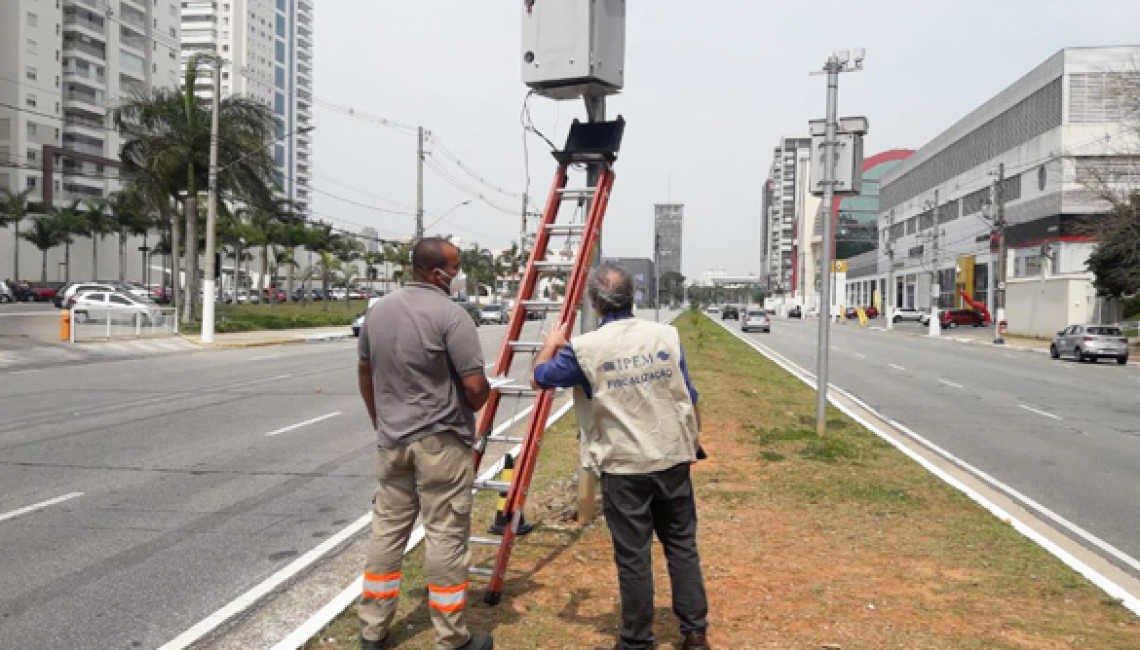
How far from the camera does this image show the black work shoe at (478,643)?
13.4 feet

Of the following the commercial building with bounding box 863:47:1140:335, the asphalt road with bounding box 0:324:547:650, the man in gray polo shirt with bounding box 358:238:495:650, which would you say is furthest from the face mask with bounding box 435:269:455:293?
the commercial building with bounding box 863:47:1140:335

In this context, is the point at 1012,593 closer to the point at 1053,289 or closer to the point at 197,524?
the point at 197,524

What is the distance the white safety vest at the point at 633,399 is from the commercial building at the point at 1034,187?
130ft

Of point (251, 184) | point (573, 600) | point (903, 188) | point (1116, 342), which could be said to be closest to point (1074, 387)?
point (1116, 342)

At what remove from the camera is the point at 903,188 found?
338 feet

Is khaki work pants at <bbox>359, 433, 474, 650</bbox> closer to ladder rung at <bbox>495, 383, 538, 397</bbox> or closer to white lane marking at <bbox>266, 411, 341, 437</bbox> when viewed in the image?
ladder rung at <bbox>495, 383, 538, 397</bbox>

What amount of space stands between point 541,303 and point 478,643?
79.0 inches

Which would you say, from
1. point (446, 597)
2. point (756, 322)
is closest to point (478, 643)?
point (446, 597)

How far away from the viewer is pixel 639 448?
3998 millimetres

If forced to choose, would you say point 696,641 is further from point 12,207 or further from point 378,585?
point 12,207

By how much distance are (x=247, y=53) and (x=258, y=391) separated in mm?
134268

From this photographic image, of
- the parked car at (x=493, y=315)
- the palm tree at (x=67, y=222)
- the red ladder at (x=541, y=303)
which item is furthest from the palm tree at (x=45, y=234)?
the red ladder at (x=541, y=303)

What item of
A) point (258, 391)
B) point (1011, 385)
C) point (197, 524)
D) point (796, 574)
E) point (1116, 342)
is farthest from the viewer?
point (1116, 342)

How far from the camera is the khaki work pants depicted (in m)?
4.09
